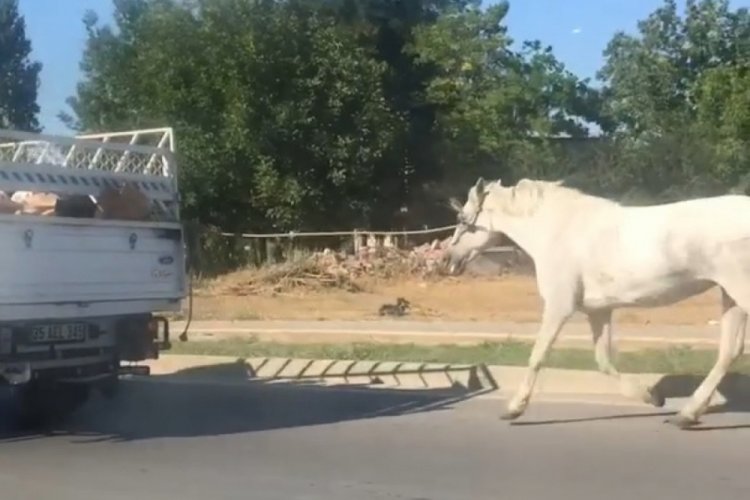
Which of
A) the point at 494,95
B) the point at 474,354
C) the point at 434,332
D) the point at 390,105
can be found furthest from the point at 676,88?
the point at 474,354

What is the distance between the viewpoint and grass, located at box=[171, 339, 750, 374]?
48.9 ft

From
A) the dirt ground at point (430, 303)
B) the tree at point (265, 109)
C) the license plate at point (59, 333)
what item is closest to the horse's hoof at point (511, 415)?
the license plate at point (59, 333)

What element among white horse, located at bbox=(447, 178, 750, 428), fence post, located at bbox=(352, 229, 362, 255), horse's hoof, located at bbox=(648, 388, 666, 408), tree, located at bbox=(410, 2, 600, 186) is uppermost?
tree, located at bbox=(410, 2, 600, 186)

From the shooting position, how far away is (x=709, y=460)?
33.3ft

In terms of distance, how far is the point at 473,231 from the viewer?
13125 millimetres

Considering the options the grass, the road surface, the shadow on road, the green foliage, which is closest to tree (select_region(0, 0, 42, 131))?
the green foliage

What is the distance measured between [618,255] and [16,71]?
47.4m

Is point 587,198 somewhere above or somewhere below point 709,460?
above

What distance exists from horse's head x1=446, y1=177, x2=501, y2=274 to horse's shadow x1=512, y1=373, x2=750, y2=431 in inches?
69.8

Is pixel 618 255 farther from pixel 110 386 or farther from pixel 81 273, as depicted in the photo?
pixel 110 386

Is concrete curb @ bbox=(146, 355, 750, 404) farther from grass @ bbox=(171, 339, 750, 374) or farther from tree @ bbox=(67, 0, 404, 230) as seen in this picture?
tree @ bbox=(67, 0, 404, 230)

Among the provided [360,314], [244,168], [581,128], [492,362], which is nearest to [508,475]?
[492,362]

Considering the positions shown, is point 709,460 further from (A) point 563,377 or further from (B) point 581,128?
(B) point 581,128

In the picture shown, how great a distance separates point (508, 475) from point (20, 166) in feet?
14.9
